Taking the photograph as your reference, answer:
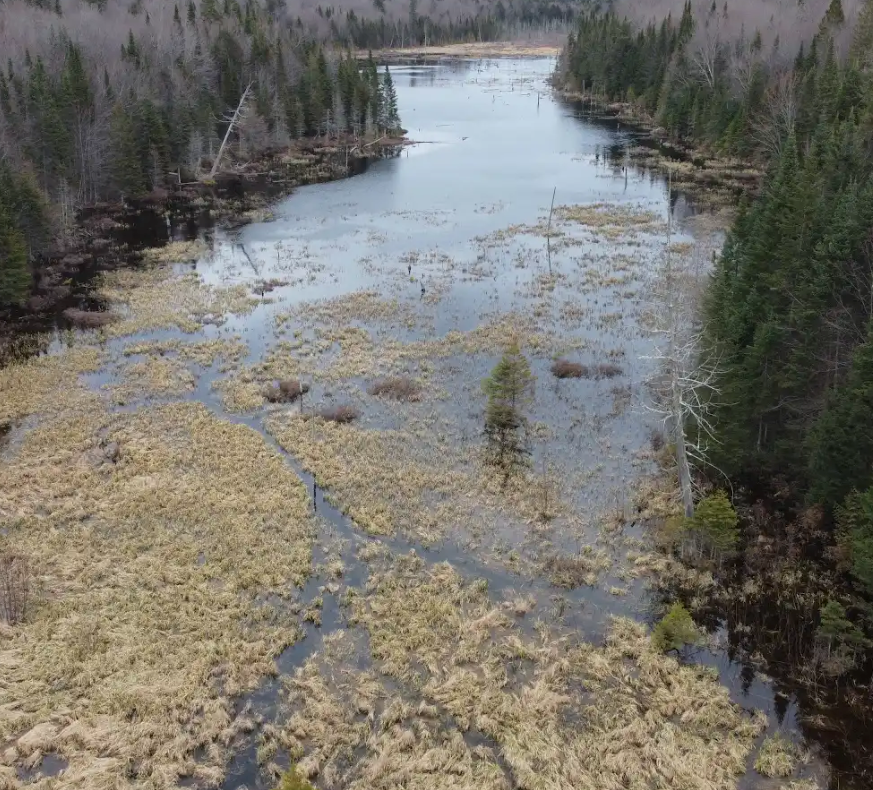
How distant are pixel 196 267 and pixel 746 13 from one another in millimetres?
108991

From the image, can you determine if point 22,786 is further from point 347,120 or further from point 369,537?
point 347,120

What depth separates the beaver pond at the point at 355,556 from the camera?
17.8 m

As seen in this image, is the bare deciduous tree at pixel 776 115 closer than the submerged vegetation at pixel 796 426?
No

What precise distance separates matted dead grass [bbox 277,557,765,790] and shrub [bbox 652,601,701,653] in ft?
1.16

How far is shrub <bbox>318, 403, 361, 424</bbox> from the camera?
111ft

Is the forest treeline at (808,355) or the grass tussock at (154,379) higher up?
the forest treeline at (808,355)

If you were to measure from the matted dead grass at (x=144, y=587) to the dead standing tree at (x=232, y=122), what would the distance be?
58567 mm

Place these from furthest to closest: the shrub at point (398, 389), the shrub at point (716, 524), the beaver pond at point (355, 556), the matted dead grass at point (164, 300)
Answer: the matted dead grass at point (164, 300), the shrub at point (398, 389), the shrub at point (716, 524), the beaver pond at point (355, 556)

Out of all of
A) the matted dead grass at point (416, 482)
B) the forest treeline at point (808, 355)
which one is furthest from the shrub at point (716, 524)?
the matted dead grass at point (416, 482)

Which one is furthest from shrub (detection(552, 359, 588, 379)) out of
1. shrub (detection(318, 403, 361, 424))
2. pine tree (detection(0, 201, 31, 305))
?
pine tree (detection(0, 201, 31, 305))

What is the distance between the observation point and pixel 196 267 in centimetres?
5553

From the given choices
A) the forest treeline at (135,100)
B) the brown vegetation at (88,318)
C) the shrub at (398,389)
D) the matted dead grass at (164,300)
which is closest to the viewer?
the shrub at (398,389)

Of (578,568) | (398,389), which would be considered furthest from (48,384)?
(578,568)

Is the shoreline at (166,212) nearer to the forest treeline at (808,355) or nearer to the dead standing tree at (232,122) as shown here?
the dead standing tree at (232,122)
